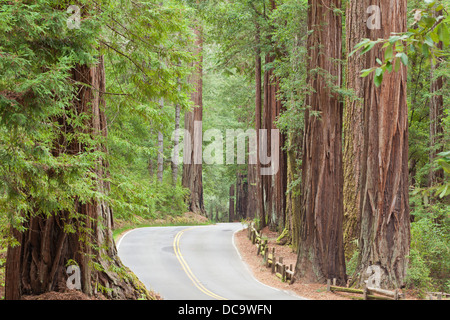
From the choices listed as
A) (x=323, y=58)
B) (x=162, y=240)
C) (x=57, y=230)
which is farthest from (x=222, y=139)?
(x=57, y=230)

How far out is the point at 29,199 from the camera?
7.44 metres

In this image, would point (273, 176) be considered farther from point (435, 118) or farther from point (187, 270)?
point (187, 270)

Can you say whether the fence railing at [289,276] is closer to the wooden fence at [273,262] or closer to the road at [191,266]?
the wooden fence at [273,262]

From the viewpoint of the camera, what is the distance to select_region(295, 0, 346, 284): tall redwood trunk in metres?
14.2

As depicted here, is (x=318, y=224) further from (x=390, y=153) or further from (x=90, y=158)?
(x=90, y=158)

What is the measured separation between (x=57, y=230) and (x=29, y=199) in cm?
117

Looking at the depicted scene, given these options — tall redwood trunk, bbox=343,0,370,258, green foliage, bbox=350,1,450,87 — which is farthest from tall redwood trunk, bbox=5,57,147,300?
tall redwood trunk, bbox=343,0,370,258

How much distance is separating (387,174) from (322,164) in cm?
296

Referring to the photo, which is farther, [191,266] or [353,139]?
[191,266]

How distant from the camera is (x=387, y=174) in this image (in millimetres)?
11445

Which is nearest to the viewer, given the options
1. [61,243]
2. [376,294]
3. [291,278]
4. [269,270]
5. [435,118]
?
[61,243]

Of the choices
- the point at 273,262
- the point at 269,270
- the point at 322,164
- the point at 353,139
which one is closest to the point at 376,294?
the point at 322,164

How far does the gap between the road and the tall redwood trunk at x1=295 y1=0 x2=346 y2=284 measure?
1.61m
